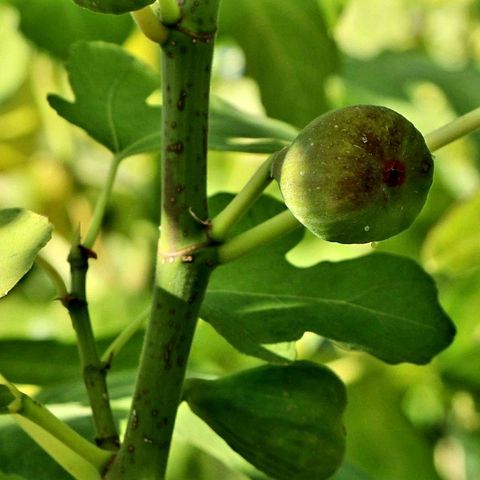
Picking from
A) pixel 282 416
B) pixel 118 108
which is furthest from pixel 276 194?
pixel 282 416

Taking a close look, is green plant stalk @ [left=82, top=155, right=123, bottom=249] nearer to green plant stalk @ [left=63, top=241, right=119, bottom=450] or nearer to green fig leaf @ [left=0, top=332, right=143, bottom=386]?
green plant stalk @ [left=63, top=241, right=119, bottom=450]

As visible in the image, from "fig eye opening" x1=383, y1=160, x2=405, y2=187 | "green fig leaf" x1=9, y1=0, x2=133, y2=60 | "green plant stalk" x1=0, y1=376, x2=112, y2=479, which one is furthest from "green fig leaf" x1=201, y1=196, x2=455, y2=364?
"green fig leaf" x1=9, y1=0, x2=133, y2=60

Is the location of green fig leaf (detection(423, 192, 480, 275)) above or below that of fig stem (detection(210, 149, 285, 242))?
below

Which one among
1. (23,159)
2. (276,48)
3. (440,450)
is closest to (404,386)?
(440,450)

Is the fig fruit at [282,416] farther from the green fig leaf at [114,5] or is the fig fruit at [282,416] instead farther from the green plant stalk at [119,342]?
the green fig leaf at [114,5]

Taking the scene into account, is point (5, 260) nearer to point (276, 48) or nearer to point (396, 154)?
point (396, 154)

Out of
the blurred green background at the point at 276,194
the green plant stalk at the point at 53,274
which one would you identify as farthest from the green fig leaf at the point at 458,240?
the green plant stalk at the point at 53,274

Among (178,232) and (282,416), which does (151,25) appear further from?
(282,416)
